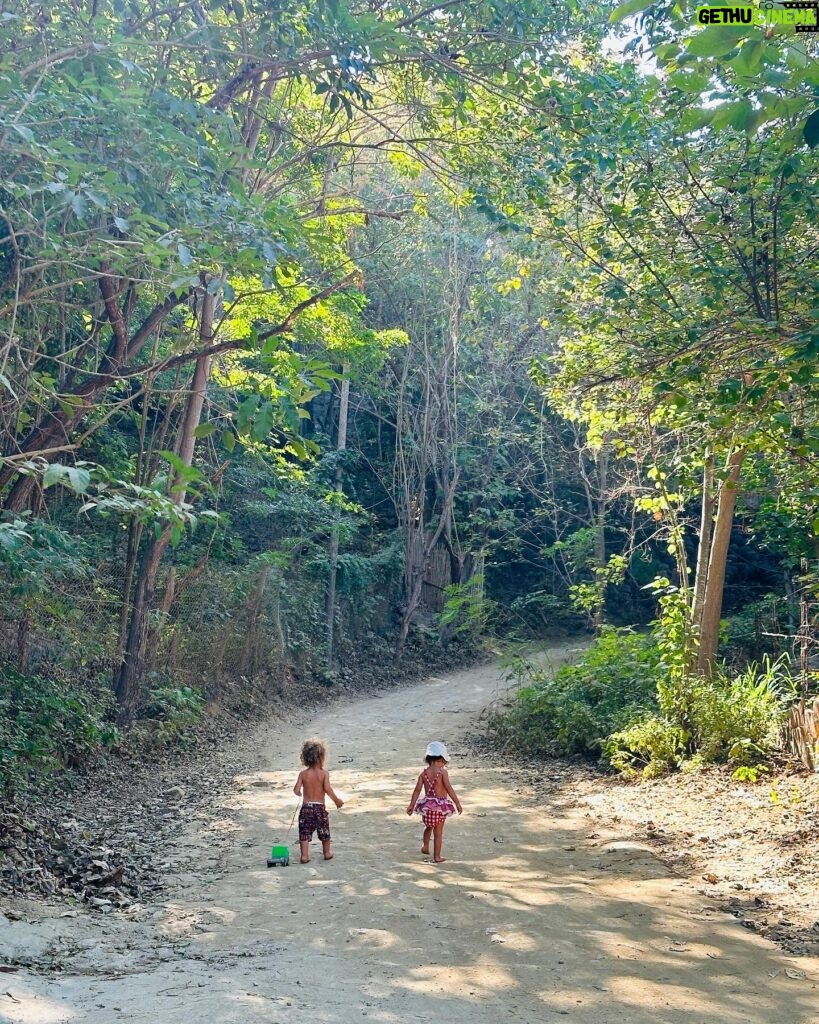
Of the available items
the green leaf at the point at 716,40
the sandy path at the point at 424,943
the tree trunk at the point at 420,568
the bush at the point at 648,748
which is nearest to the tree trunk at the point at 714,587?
the bush at the point at 648,748

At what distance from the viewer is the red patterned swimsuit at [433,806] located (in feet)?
24.5

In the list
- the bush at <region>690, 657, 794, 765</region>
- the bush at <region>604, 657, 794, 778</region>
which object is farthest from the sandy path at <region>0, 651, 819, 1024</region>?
the bush at <region>690, 657, 794, 765</region>

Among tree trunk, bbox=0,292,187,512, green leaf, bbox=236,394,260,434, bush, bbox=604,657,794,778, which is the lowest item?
bush, bbox=604,657,794,778

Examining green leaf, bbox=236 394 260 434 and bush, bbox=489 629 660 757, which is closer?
green leaf, bbox=236 394 260 434

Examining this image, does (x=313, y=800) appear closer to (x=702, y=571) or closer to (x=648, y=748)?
(x=648, y=748)

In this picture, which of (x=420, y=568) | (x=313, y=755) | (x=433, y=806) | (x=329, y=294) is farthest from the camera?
(x=420, y=568)

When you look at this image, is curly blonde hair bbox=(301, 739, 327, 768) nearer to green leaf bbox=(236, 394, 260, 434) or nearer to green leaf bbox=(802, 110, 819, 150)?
green leaf bbox=(236, 394, 260, 434)

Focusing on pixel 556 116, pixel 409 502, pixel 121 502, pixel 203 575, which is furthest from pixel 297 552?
pixel 121 502

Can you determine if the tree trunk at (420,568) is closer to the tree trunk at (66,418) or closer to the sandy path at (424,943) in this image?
the sandy path at (424,943)

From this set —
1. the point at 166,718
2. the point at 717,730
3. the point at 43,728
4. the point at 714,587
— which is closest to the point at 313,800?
the point at 43,728

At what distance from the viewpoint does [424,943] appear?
5.35m

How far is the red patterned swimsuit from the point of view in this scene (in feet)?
24.5

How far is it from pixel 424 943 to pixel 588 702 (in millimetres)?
7735

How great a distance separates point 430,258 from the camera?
2303cm
